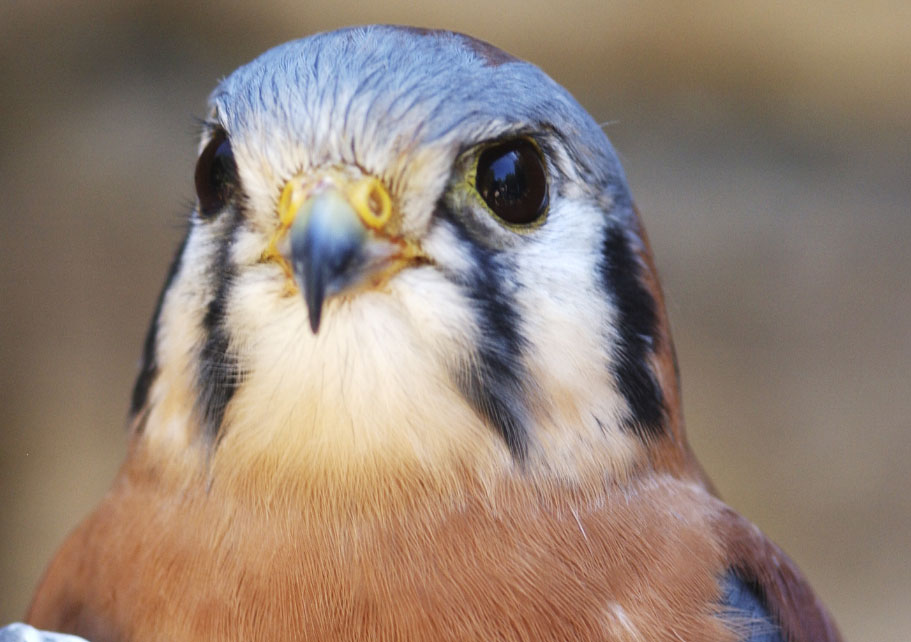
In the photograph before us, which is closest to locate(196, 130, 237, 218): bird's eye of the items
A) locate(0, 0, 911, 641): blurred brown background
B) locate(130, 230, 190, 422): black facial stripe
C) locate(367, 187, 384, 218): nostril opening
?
locate(130, 230, 190, 422): black facial stripe

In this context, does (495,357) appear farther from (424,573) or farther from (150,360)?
(150,360)

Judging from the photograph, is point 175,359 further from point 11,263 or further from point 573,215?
point 11,263

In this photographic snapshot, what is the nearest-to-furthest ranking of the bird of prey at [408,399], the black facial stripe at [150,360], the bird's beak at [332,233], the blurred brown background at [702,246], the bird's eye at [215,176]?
the bird's beak at [332,233], the bird of prey at [408,399], the bird's eye at [215,176], the black facial stripe at [150,360], the blurred brown background at [702,246]

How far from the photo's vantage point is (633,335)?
130 cm

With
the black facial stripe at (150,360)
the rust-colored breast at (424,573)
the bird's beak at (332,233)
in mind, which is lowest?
the rust-colored breast at (424,573)

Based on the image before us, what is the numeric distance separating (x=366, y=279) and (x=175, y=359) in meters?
0.37

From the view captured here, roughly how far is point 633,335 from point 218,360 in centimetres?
55

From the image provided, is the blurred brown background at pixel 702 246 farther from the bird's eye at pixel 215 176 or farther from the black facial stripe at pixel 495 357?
the black facial stripe at pixel 495 357

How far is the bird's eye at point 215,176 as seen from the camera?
1240 millimetres

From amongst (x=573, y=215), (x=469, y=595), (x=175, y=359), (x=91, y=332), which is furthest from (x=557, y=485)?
(x=91, y=332)

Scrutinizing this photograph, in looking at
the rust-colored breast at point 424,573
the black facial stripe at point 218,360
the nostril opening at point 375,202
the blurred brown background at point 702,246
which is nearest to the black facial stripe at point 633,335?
the rust-colored breast at point 424,573

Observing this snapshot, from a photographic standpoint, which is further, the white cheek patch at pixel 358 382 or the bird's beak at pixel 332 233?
the white cheek patch at pixel 358 382

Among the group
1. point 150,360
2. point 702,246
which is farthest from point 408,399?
point 702,246

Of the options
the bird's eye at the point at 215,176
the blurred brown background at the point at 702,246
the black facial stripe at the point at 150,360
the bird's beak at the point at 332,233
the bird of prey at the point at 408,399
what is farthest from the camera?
the blurred brown background at the point at 702,246
